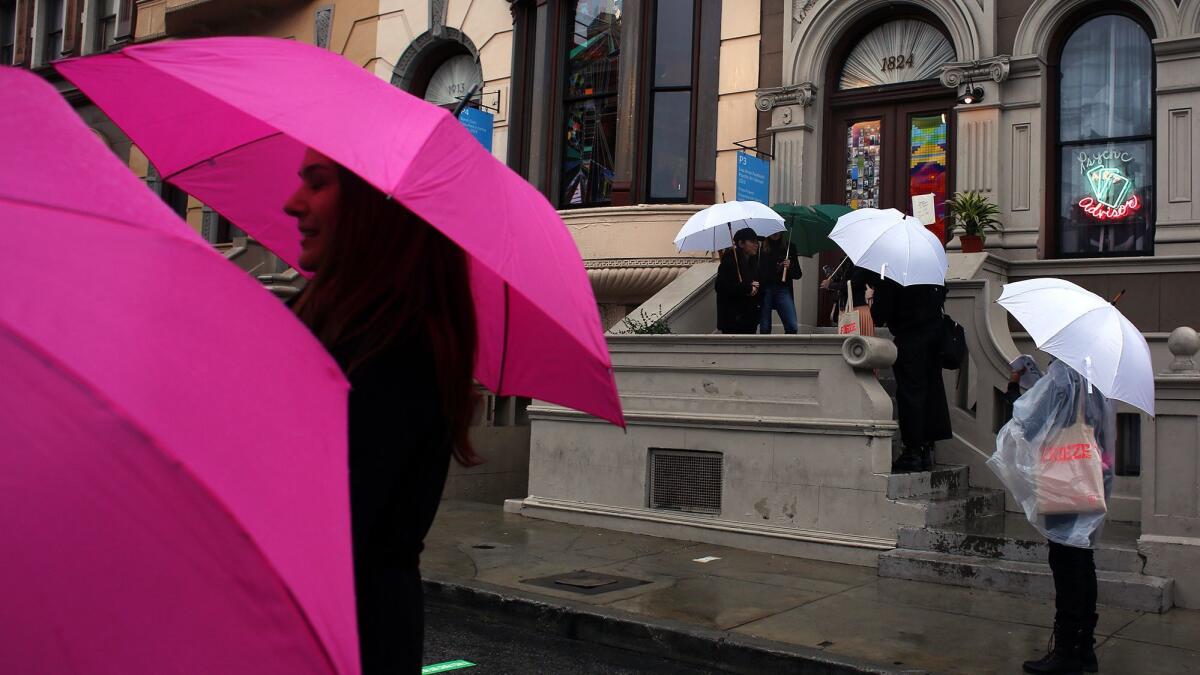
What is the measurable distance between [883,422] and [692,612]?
3.02 m

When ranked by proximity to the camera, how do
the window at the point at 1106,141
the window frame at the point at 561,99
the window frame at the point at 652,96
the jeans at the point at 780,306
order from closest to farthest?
the jeans at the point at 780,306 < the window at the point at 1106,141 < the window frame at the point at 652,96 < the window frame at the point at 561,99

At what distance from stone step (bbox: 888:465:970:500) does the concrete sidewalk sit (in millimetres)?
785

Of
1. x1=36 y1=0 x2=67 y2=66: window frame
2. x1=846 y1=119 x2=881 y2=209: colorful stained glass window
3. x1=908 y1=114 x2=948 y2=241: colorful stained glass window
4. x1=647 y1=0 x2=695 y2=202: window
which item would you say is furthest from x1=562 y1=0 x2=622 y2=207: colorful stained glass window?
x1=36 y1=0 x2=67 y2=66: window frame

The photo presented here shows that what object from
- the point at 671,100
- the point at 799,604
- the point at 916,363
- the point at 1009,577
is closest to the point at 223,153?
the point at 799,604

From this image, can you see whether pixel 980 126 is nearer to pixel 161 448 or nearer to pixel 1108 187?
pixel 1108 187

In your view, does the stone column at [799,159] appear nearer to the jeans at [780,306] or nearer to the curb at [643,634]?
the jeans at [780,306]

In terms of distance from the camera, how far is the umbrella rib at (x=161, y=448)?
135 centimetres

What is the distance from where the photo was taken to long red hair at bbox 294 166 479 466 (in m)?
2.07

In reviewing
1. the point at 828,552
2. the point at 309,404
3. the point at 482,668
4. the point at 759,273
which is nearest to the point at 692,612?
the point at 482,668

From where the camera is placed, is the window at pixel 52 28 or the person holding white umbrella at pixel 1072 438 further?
the window at pixel 52 28

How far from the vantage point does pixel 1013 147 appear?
1322 centimetres

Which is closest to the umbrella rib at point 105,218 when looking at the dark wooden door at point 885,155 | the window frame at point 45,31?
the dark wooden door at point 885,155

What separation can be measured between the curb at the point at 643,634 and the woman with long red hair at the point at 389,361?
4.55m

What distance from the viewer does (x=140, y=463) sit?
4.50ft
